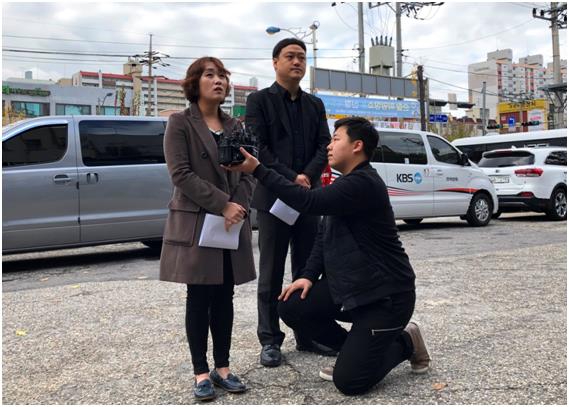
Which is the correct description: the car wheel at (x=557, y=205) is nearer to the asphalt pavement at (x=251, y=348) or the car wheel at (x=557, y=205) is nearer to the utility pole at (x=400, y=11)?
the asphalt pavement at (x=251, y=348)

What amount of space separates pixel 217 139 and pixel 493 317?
2560 mm

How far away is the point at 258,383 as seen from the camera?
3.01 m

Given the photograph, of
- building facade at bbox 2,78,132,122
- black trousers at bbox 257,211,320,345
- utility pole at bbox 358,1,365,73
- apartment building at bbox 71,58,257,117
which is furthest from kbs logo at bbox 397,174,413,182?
apartment building at bbox 71,58,257,117

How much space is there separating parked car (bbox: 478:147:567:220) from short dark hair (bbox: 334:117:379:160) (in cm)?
988

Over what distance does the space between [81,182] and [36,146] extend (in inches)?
24.5

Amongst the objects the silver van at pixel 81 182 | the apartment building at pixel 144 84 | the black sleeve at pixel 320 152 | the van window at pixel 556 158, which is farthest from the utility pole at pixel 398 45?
the apartment building at pixel 144 84

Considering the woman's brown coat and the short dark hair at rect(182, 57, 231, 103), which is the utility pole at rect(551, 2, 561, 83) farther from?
the woman's brown coat

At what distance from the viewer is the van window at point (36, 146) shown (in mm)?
6293

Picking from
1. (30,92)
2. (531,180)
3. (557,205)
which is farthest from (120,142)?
(30,92)

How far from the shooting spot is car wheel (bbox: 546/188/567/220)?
11992mm

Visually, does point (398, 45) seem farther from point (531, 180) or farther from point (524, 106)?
point (524, 106)

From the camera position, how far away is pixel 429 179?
10.2 meters

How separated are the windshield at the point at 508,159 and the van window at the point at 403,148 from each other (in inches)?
121

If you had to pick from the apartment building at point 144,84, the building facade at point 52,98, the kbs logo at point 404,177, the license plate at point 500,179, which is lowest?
the license plate at point 500,179
